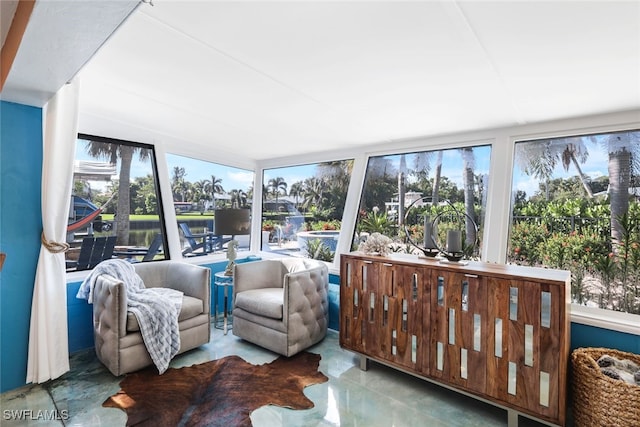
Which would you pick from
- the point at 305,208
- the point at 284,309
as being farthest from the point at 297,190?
the point at 284,309

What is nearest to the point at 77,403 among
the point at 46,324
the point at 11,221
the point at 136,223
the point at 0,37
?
the point at 46,324

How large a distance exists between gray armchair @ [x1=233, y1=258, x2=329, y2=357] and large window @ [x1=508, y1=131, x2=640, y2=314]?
193cm

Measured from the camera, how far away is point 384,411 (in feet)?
7.50

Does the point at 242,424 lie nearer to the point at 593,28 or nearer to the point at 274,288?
the point at 274,288

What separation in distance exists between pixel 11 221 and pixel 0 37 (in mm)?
1302

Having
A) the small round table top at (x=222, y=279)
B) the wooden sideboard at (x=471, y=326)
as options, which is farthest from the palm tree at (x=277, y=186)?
the wooden sideboard at (x=471, y=326)

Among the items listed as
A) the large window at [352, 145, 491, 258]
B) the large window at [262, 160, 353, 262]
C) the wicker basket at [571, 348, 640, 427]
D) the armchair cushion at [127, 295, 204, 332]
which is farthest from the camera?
the large window at [262, 160, 353, 262]

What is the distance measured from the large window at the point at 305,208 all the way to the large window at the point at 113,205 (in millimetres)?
1704

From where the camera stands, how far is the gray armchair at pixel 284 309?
3041mm

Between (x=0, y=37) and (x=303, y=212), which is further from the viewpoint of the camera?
(x=303, y=212)

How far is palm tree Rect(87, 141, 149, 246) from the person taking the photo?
3.59 metres

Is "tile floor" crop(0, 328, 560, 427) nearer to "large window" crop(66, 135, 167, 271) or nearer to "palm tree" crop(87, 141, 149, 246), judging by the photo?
"large window" crop(66, 135, 167, 271)

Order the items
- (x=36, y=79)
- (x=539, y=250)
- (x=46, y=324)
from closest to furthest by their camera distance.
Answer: (x=36, y=79), (x=46, y=324), (x=539, y=250)

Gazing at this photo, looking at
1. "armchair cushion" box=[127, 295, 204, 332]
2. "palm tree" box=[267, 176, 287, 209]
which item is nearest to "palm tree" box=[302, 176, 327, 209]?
"palm tree" box=[267, 176, 287, 209]
